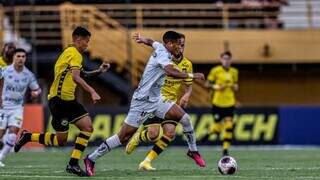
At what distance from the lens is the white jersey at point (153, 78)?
15.2 m

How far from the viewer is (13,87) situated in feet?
61.7

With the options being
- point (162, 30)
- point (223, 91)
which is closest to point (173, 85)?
point (223, 91)

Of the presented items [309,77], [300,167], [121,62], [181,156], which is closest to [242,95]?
[309,77]

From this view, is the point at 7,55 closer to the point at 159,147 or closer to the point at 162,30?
the point at 159,147

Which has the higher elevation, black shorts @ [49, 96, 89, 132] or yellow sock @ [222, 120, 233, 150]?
black shorts @ [49, 96, 89, 132]

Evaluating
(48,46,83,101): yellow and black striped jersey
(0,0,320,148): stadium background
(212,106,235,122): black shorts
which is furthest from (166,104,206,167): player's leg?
(0,0,320,148): stadium background

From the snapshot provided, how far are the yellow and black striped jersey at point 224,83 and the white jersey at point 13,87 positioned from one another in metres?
6.12

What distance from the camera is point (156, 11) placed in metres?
34.7

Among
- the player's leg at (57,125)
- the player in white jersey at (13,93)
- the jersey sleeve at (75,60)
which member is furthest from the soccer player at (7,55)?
the jersey sleeve at (75,60)

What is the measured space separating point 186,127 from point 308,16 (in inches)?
735

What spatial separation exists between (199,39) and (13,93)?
1504 cm

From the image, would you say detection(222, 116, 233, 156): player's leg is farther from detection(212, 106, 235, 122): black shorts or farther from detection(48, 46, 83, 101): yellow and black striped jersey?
detection(48, 46, 83, 101): yellow and black striped jersey

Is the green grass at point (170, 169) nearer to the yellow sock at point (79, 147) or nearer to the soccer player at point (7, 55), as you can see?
the yellow sock at point (79, 147)

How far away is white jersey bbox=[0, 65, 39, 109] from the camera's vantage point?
18.7 meters
